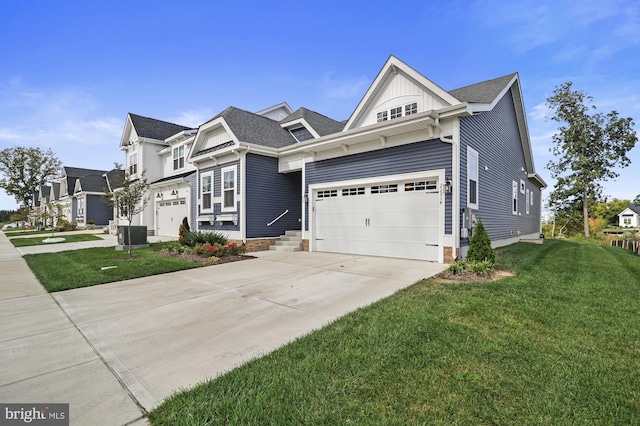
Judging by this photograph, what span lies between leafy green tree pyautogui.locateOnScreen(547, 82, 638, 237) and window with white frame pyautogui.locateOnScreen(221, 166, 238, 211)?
2788 cm

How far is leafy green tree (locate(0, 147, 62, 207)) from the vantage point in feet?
120

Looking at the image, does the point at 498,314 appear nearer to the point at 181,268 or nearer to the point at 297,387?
the point at 297,387

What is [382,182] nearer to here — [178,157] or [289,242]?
[289,242]

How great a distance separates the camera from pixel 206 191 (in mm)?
13875

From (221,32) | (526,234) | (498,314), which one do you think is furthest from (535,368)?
(526,234)

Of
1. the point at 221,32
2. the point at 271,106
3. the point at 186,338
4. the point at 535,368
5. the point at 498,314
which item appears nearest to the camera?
the point at 535,368

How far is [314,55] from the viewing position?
1302 centimetres

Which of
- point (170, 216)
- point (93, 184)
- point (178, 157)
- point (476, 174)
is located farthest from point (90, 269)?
point (93, 184)

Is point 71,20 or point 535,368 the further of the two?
point 71,20

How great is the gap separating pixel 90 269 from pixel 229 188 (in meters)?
5.90

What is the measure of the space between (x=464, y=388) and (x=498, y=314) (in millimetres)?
2047

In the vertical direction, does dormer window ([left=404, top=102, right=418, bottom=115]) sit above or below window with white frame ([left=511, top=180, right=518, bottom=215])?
above

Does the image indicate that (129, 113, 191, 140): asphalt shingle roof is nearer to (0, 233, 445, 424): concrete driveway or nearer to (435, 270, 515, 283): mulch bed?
(0, 233, 445, 424): concrete driveway

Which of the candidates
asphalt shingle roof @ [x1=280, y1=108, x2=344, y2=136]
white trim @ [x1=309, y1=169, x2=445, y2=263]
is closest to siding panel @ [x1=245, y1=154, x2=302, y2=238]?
white trim @ [x1=309, y1=169, x2=445, y2=263]
